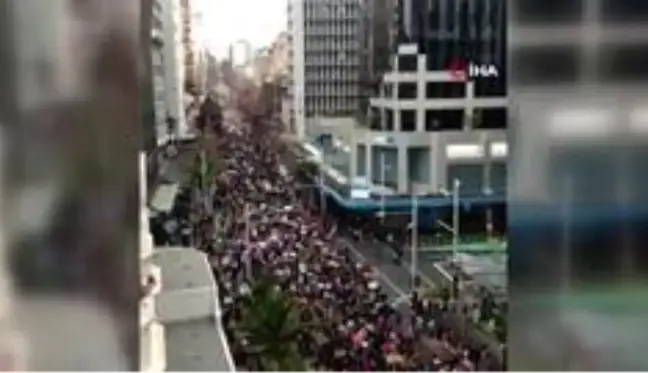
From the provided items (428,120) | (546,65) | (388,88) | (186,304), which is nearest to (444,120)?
(428,120)

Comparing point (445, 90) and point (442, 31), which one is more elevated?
point (442, 31)

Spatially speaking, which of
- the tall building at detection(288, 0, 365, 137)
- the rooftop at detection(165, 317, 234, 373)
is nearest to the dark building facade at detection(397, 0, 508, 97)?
the tall building at detection(288, 0, 365, 137)

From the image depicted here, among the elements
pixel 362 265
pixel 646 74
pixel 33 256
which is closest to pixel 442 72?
pixel 362 265

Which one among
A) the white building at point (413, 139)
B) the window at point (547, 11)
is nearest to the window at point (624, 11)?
the window at point (547, 11)

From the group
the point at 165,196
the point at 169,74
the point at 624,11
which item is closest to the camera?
the point at 624,11

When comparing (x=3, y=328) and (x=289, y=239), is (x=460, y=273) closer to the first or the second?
(x=289, y=239)

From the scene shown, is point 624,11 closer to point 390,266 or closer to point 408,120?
point 408,120
